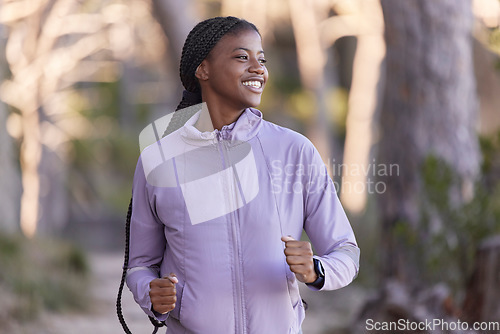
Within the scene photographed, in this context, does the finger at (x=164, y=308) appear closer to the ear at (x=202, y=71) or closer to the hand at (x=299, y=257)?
the hand at (x=299, y=257)

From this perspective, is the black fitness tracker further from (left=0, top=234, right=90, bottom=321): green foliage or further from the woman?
(left=0, top=234, right=90, bottom=321): green foliage

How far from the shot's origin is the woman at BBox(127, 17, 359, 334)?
6.79 feet

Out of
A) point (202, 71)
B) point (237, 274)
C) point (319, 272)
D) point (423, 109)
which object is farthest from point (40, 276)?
point (319, 272)

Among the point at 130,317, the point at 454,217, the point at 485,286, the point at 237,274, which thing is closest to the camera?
the point at 237,274

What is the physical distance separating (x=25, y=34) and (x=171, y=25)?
6859 mm

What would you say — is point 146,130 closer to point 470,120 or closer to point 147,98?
point 470,120

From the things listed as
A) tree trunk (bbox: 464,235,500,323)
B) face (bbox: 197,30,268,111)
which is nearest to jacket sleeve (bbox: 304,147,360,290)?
face (bbox: 197,30,268,111)

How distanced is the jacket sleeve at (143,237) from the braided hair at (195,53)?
0.05 m

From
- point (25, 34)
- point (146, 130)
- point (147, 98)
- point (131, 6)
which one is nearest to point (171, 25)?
point (25, 34)

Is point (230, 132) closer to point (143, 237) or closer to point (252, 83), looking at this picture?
point (252, 83)

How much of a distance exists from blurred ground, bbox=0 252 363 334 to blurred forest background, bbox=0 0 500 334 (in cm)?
5

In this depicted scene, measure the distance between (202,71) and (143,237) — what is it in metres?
0.51

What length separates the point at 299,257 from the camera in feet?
6.39

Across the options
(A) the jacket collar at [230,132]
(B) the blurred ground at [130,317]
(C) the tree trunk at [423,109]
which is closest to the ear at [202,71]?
(A) the jacket collar at [230,132]
